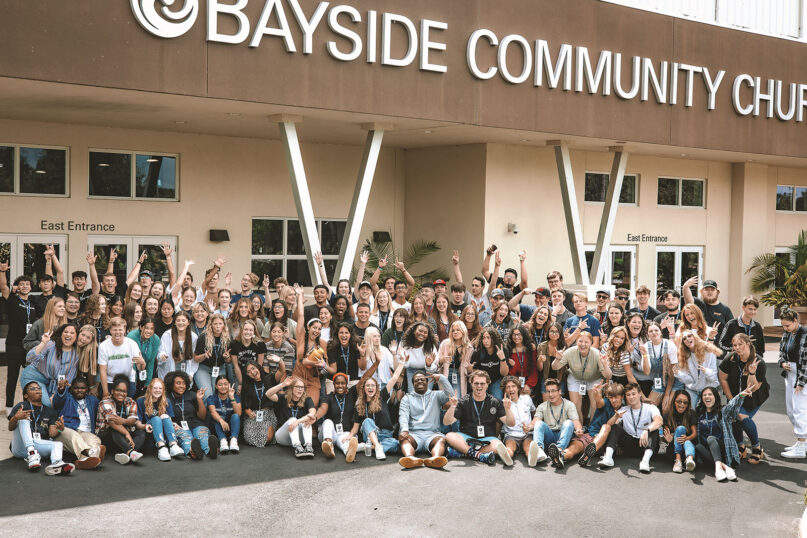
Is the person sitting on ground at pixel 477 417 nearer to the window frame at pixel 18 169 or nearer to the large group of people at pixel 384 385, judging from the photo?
the large group of people at pixel 384 385

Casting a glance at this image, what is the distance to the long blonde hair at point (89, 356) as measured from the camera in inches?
387

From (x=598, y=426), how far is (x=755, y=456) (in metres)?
1.76

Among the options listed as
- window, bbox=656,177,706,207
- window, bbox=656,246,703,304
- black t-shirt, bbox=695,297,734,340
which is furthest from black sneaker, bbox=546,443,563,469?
window, bbox=656,177,706,207

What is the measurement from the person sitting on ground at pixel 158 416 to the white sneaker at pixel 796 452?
6.96 metres

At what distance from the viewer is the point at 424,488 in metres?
8.84

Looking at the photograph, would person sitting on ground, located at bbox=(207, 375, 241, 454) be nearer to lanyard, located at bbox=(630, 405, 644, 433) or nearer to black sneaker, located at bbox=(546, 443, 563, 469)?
black sneaker, located at bbox=(546, 443, 563, 469)

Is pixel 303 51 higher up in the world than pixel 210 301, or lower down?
higher up

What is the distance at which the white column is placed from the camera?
18.9 m

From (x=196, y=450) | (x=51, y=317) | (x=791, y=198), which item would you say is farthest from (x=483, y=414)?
(x=791, y=198)

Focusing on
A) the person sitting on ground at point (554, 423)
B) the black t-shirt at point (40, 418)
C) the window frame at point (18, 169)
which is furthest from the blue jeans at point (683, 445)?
the window frame at point (18, 169)

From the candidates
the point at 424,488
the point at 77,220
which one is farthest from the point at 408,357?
the point at 77,220

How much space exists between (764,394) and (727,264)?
45.1 ft

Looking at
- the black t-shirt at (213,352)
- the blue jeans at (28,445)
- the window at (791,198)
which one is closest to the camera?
the blue jeans at (28,445)

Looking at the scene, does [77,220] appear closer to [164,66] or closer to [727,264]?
[164,66]
